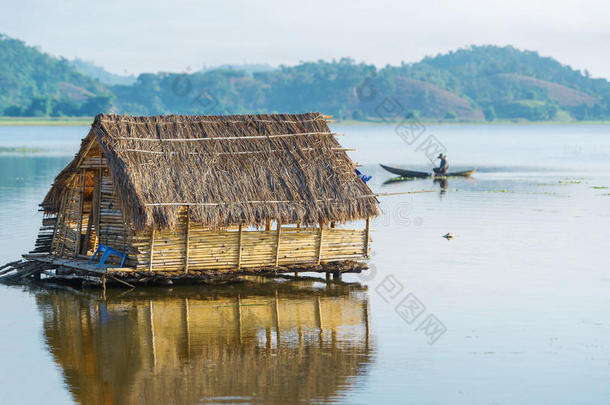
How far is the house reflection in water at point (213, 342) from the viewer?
41.5 ft

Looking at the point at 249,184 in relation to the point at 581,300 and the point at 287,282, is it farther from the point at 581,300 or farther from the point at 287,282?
the point at 581,300

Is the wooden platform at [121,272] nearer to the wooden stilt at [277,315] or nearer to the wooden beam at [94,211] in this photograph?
the wooden beam at [94,211]

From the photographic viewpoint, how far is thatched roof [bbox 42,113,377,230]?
17.5 meters

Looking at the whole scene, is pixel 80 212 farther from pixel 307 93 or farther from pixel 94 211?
pixel 307 93

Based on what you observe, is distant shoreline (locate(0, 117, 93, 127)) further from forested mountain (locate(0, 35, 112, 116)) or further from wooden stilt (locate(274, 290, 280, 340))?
wooden stilt (locate(274, 290, 280, 340))

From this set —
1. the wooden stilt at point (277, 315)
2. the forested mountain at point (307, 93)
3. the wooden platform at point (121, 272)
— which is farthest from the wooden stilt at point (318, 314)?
the forested mountain at point (307, 93)

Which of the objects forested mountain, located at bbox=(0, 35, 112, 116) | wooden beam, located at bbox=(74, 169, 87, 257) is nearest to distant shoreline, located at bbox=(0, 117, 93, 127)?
forested mountain, located at bbox=(0, 35, 112, 116)

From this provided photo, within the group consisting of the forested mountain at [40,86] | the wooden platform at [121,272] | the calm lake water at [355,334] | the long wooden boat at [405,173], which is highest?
the forested mountain at [40,86]

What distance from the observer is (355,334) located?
15.7m

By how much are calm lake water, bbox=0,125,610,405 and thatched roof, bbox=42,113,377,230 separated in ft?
5.74

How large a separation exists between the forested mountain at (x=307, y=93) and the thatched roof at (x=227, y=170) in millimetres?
106121

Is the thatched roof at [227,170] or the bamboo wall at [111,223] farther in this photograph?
the bamboo wall at [111,223]

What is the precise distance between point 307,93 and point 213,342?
130604 mm

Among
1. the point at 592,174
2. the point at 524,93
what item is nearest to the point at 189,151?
the point at 592,174
